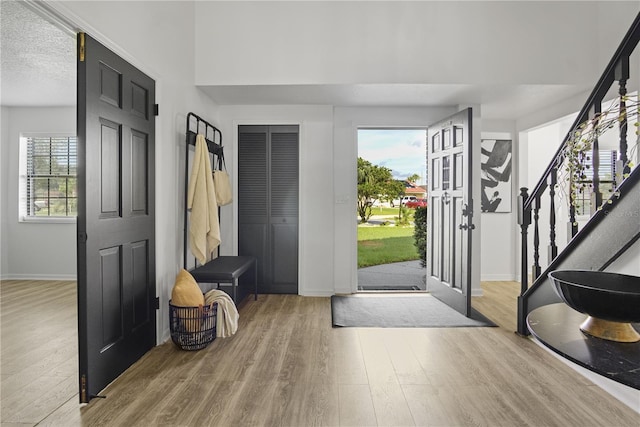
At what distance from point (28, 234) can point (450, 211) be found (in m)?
5.76

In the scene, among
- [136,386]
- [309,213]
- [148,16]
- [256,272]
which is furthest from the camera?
[309,213]

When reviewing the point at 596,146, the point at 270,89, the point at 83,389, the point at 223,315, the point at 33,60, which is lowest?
the point at 83,389

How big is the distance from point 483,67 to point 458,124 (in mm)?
572

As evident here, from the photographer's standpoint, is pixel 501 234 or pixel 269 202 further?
pixel 501 234

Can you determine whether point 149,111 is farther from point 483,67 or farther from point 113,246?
point 483,67

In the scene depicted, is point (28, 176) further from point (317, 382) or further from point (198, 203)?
point (317, 382)

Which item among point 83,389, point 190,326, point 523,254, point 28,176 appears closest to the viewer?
point 83,389

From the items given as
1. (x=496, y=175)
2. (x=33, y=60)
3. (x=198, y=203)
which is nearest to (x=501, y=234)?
(x=496, y=175)

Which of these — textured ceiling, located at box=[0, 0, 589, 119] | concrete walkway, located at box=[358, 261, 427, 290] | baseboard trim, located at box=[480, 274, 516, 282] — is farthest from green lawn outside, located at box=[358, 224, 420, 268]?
textured ceiling, located at box=[0, 0, 589, 119]

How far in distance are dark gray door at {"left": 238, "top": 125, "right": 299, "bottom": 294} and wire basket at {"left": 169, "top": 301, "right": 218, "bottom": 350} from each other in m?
1.85

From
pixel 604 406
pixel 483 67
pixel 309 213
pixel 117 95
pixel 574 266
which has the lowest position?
pixel 604 406

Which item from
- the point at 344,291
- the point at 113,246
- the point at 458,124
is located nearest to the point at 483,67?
the point at 458,124

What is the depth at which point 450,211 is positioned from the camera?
170 inches

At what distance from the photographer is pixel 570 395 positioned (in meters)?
2.31
